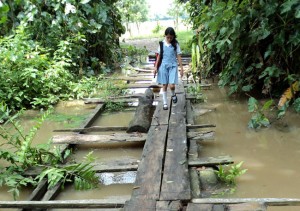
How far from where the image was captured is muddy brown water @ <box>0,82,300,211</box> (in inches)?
146

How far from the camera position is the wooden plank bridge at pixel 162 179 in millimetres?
2961

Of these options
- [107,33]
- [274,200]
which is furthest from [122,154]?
[107,33]

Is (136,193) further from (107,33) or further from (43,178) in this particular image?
(107,33)

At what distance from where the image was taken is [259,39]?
6.50 meters

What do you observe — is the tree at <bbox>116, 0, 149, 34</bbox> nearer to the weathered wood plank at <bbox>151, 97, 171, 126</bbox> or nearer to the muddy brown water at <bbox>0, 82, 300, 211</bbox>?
the muddy brown water at <bbox>0, 82, 300, 211</bbox>

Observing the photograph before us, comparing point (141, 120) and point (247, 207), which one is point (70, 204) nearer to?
point (247, 207)

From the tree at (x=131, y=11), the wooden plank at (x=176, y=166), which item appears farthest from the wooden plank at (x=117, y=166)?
the tree at (x=131, y=11)

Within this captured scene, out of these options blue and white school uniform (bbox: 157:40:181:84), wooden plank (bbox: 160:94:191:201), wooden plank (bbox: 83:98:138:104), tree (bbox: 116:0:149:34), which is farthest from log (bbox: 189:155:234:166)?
tree (bbox: 116:0:149:34)

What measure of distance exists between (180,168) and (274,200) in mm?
1093

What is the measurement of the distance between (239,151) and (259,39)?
270cm

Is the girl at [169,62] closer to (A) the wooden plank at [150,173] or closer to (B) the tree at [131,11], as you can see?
(A) the wooden plank at [150,173]

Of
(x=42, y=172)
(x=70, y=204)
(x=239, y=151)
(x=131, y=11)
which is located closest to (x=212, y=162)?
(x=239, y=151)

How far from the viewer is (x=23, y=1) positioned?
9.86m

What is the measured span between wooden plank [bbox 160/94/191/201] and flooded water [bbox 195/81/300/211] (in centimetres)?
43
